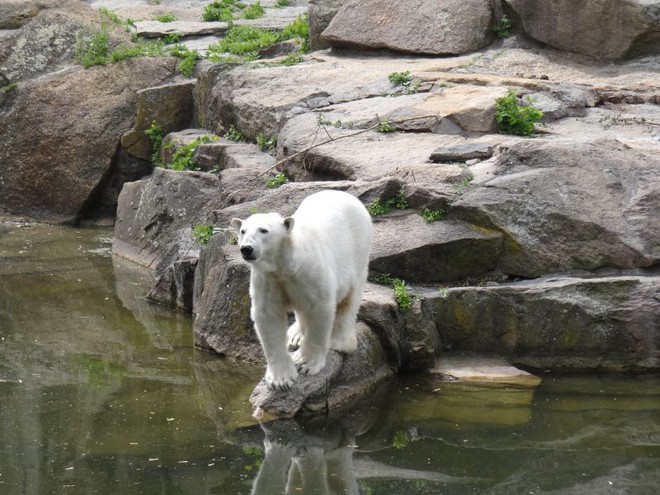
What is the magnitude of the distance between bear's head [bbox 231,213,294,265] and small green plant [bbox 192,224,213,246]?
Result: 365 cm

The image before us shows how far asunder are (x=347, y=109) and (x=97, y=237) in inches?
155

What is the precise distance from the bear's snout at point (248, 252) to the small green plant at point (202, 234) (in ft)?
12.5

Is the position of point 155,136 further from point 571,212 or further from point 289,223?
point 289,223

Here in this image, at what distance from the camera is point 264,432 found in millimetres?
6930

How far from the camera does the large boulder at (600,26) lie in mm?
12570

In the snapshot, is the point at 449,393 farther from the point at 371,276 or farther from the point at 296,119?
the point at 296,119

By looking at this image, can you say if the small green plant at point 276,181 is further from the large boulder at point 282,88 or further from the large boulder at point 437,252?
the large boulder at point 437,252

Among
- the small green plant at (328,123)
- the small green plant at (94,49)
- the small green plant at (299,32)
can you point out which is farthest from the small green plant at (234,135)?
the small green plant at (94,49)

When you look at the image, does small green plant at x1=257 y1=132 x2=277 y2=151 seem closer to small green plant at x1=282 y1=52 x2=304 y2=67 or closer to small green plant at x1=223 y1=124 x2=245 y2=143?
small green plant at x1=223 y1=124 x2=245 y2=143

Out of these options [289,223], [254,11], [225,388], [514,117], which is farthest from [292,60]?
[289,223]

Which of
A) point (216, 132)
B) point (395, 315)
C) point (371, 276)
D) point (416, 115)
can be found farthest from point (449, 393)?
point (216, 132)

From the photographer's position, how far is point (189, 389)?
26.0 ft

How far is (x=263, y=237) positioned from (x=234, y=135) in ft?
23.4

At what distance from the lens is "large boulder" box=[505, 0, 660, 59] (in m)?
12.6
